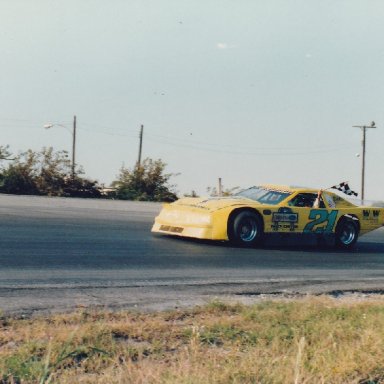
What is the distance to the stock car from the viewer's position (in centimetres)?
1388

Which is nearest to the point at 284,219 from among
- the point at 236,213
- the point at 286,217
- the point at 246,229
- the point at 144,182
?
the point at 286,217

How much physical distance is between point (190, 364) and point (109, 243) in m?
7.67

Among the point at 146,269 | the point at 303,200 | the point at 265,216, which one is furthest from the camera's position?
the point at 303,200

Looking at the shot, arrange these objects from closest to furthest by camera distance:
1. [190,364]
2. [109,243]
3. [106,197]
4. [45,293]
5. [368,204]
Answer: [190,364] → [45,293] → [109,243] → [368,204] → [106,197]

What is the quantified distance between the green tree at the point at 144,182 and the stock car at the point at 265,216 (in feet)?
75.9

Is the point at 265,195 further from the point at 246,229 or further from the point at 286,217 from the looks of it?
the point at 246,229

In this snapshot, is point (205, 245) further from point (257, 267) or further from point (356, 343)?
point (356, 343)

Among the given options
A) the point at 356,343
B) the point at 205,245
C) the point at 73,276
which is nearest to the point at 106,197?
the point at 205,245

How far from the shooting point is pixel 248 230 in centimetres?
1426

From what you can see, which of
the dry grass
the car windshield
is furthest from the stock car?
the dry grass

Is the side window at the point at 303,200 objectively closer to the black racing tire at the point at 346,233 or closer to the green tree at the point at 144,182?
the black racing tire at the point at 346,233

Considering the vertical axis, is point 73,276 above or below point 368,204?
below

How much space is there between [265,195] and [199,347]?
363 inches

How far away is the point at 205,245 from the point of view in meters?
13.9
